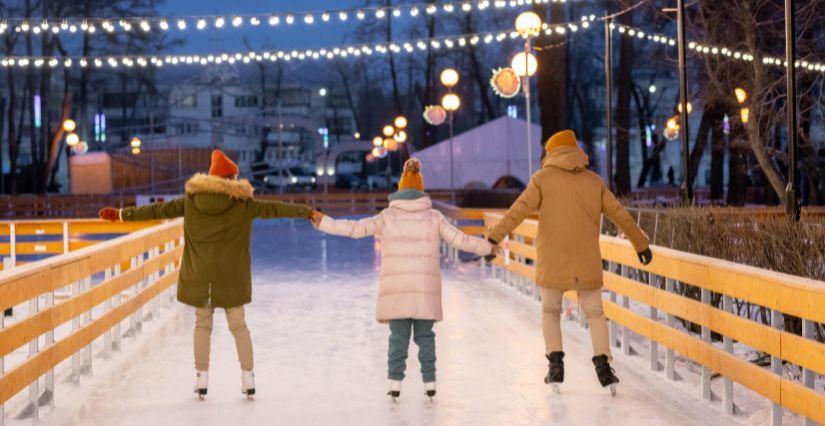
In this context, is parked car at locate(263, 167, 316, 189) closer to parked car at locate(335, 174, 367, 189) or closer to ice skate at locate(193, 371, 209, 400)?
parked car at locate(335, 174, 367, 189)

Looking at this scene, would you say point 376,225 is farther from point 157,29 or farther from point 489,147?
point 157,29

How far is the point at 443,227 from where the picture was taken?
7871mm

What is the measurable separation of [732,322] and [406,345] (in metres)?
2.04

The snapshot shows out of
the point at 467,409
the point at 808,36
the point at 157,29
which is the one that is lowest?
the point at 467,409

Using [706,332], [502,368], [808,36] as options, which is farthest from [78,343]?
[808,36]

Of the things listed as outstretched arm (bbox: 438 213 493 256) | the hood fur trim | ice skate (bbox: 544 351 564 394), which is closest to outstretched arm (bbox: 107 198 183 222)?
the hood fur trim

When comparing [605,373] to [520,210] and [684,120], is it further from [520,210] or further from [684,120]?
[684,120]

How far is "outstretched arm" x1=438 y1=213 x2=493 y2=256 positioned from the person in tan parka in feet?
0.34

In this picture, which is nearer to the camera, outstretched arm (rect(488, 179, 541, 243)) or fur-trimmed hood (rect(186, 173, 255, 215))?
fur-trimmed hood (rect(186, 173, 255, 215))

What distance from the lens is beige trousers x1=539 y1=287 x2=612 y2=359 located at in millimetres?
8086

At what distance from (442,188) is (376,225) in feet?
131

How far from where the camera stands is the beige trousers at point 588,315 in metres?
8.09

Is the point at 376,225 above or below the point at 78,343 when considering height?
above

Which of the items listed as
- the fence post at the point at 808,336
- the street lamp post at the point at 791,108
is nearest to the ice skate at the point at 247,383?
the fence post at the point at 808,336
